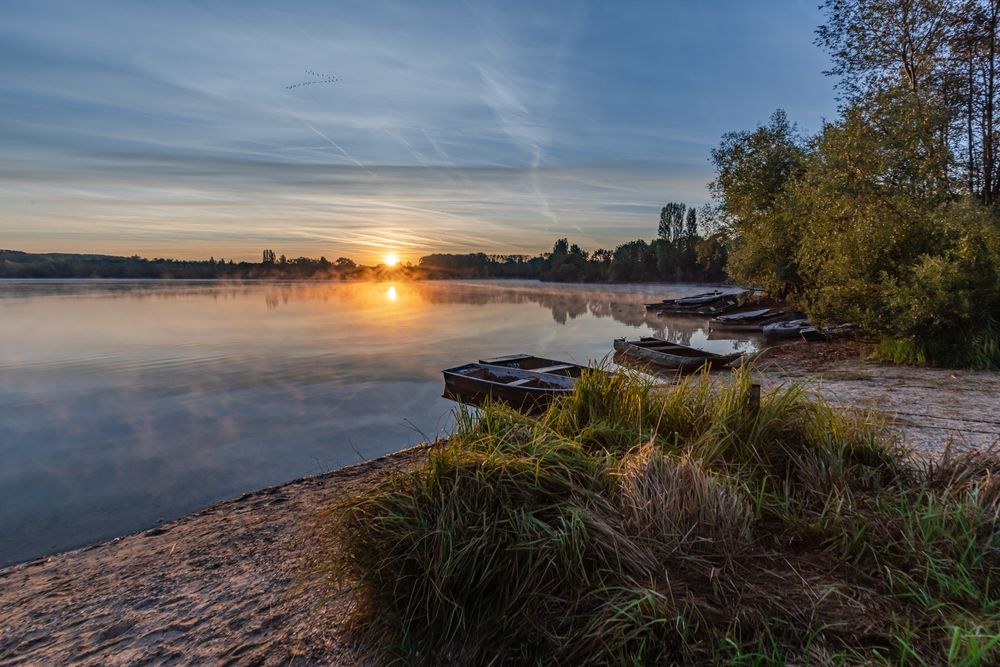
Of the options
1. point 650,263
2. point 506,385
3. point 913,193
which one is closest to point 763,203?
point 913,193

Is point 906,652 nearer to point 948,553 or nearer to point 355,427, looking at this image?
point 948,553

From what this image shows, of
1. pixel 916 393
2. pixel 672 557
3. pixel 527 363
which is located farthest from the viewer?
pixel 527 363

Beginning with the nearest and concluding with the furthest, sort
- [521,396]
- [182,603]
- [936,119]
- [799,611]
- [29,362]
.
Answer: [799,611] < [182,603] < [521,396] < [936,119] < [29,362]

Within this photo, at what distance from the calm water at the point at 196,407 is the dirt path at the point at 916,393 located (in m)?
7.76

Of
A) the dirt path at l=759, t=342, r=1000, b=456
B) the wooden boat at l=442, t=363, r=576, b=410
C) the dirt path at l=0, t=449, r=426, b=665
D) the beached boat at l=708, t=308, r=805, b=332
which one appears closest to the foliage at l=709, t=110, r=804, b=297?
the beached boat at l=708, t=308, r=805, b=332

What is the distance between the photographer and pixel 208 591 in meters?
4.51

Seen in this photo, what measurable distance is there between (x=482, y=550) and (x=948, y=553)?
10.6 ft

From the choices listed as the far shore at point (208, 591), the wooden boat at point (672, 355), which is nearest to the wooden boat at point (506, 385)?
the far shore at point (208, 591)

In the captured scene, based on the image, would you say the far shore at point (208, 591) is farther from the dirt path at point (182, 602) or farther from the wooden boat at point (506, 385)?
the wooden boat at point (506, 385)

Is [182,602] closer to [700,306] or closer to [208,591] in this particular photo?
[208,591]

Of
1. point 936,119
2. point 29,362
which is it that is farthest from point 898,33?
point 29,362

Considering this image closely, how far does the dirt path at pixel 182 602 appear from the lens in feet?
11.9

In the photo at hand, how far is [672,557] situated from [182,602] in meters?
4.09

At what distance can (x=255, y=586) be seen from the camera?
14.7ft
